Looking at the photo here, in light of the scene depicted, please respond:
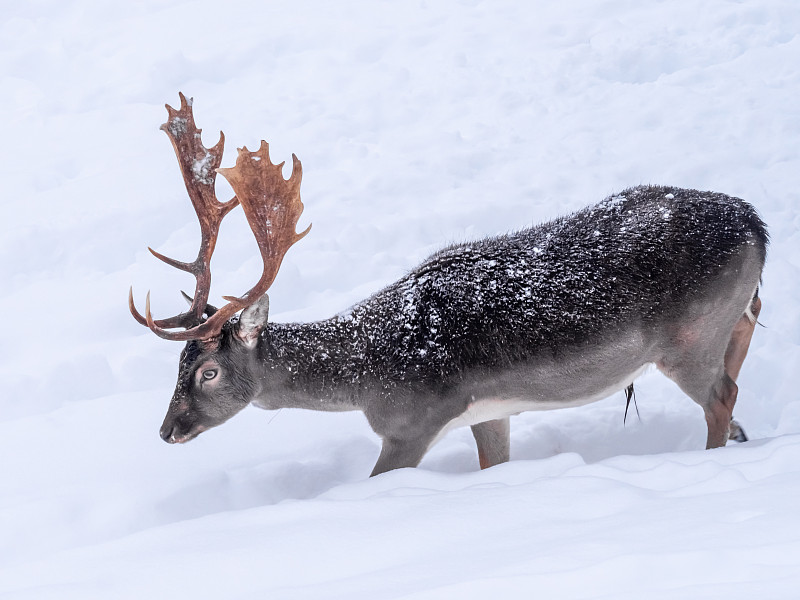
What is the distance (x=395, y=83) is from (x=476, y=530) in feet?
24.6

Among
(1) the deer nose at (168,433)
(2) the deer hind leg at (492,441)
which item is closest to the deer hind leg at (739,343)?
(2) the deer hind leg at (492,441)

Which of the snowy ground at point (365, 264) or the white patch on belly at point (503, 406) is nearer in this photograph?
the snowy ground at point (365, 264)

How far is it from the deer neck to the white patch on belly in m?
0.61

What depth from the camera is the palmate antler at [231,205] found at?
489 cm

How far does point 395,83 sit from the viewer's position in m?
10.2

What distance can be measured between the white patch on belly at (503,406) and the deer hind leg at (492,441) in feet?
0.86

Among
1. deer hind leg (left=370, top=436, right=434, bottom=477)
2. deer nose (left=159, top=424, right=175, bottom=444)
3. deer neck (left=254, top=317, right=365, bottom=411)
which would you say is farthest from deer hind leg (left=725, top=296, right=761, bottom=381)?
deer nose (left=159, top=424, right=175, bottom=444)

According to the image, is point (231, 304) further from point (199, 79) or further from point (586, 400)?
point (199, 79)

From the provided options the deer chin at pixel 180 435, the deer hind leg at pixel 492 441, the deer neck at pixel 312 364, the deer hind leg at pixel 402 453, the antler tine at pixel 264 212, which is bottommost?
the deer hind leg at pixel 492 441

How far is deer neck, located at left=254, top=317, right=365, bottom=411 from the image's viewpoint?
5.28 metres

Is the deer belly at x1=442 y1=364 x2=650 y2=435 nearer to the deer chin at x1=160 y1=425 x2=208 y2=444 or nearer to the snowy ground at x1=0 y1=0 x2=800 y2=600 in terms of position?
the snowy ground at x1=0 y1=0 x2=800 y2=600

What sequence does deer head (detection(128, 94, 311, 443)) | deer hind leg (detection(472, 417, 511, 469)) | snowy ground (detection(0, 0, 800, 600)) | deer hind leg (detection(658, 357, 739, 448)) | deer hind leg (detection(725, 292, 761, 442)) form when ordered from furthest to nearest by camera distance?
deer hind leg (detection(725, 292, 761, 442)) → deer hind leg (detection(472, 417, 511, 469)) → deer hind leg (detection(658, 357, 739, 448)) → deer head (detection(128, 94, 311, 443)) → snowy ground (detection(0, 0, 800, 600))

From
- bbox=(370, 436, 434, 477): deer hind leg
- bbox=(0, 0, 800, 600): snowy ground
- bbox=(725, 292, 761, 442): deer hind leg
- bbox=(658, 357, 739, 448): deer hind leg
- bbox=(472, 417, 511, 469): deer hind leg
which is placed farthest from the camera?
bbox=(725, 292, 761, 442): deer hind leg

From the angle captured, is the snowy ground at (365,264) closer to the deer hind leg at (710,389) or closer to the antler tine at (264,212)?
the deer hind leg at (710,389)
